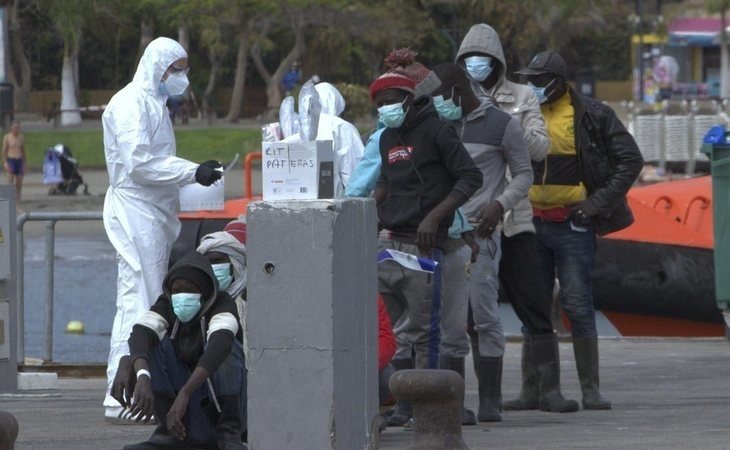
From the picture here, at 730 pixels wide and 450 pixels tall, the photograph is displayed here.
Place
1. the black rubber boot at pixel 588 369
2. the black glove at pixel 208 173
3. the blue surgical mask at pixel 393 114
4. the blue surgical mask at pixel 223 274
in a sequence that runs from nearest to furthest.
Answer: the blue surgical mask at pixel 223 274, the blue surgical mask at pixel 393 114, the black glove at pixel 208 173, the black rubber boot at pixel 588 369

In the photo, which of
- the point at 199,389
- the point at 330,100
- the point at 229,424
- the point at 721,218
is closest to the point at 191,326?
the point at 199,389

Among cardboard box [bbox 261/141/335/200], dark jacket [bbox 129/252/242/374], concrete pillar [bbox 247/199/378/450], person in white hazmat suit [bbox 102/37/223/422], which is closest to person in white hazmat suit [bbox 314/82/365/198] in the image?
person in white hazmat suit [bbox 102/37/223/422]

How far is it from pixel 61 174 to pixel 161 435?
1017 inches

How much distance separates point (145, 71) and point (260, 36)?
40.7m

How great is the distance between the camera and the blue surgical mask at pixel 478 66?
26.4ft

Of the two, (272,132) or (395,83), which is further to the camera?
(272,132)

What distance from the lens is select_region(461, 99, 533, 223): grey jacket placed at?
774cm

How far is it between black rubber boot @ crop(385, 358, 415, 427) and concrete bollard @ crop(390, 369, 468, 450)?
1317 mm

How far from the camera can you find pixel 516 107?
8094mm

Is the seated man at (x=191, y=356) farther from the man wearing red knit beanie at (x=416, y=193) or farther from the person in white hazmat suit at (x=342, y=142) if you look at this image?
the person in white hazmat suit at (x=342, y=142)

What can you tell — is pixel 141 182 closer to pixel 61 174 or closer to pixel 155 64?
pixel 155 64

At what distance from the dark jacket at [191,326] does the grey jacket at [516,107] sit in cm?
171

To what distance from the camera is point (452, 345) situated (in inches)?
297

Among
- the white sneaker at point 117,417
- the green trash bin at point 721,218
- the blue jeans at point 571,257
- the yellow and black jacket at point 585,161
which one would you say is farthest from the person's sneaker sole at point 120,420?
the green trash bin at point 721,218
